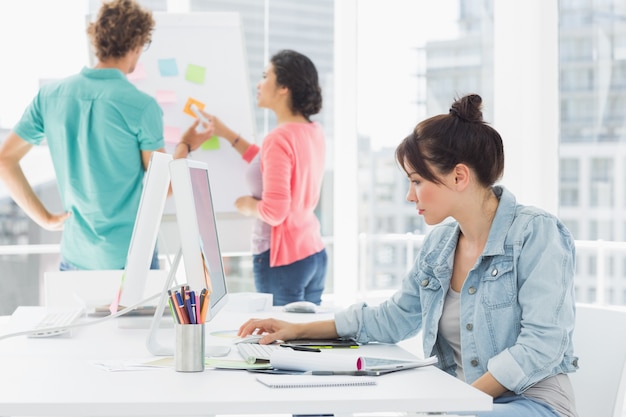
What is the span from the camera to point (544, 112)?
12.3ft

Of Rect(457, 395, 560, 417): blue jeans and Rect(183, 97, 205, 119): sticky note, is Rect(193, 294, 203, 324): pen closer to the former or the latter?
Rect(457, 395, 560, 417): blue jeans

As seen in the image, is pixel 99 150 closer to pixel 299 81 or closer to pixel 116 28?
pixel 116 28

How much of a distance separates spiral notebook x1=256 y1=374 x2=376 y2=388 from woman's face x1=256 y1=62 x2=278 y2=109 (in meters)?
2.10

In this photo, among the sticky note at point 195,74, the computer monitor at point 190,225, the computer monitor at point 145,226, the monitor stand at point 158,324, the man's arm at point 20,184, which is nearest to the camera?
the computer monitor at point 190,225

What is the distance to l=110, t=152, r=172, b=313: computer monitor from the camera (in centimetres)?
171

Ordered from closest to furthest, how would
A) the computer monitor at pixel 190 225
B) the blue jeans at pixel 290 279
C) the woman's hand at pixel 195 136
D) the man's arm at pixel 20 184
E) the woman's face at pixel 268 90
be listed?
the computer monitor at pixel 190 225 → the man's arm at pixel 20 184 → the blue jeans at pixel 290 279 → the woman's face at pixel 268 90 → the woman's hand at pixel 195 136

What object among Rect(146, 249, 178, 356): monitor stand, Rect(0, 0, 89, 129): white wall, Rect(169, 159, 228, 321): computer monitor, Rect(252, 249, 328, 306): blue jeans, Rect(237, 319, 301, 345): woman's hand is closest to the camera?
Rect(169, 159, 228, 321): computer monitor

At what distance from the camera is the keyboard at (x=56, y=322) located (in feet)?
6.14

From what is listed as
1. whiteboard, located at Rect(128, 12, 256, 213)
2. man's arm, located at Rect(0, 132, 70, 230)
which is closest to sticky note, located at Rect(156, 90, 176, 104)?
whiteboard, located at Rect(128, 12, 256, 213)

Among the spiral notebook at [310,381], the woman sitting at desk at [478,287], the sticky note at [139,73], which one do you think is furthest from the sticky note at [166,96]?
the spiral notebook at [310,381]

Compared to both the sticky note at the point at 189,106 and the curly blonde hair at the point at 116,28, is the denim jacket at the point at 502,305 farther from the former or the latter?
the sticky note at the point at 189,106

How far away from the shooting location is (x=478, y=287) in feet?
5.96

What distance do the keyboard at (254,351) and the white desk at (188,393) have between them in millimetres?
73

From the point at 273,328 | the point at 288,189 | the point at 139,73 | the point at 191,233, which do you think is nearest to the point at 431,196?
the point at 273,328
